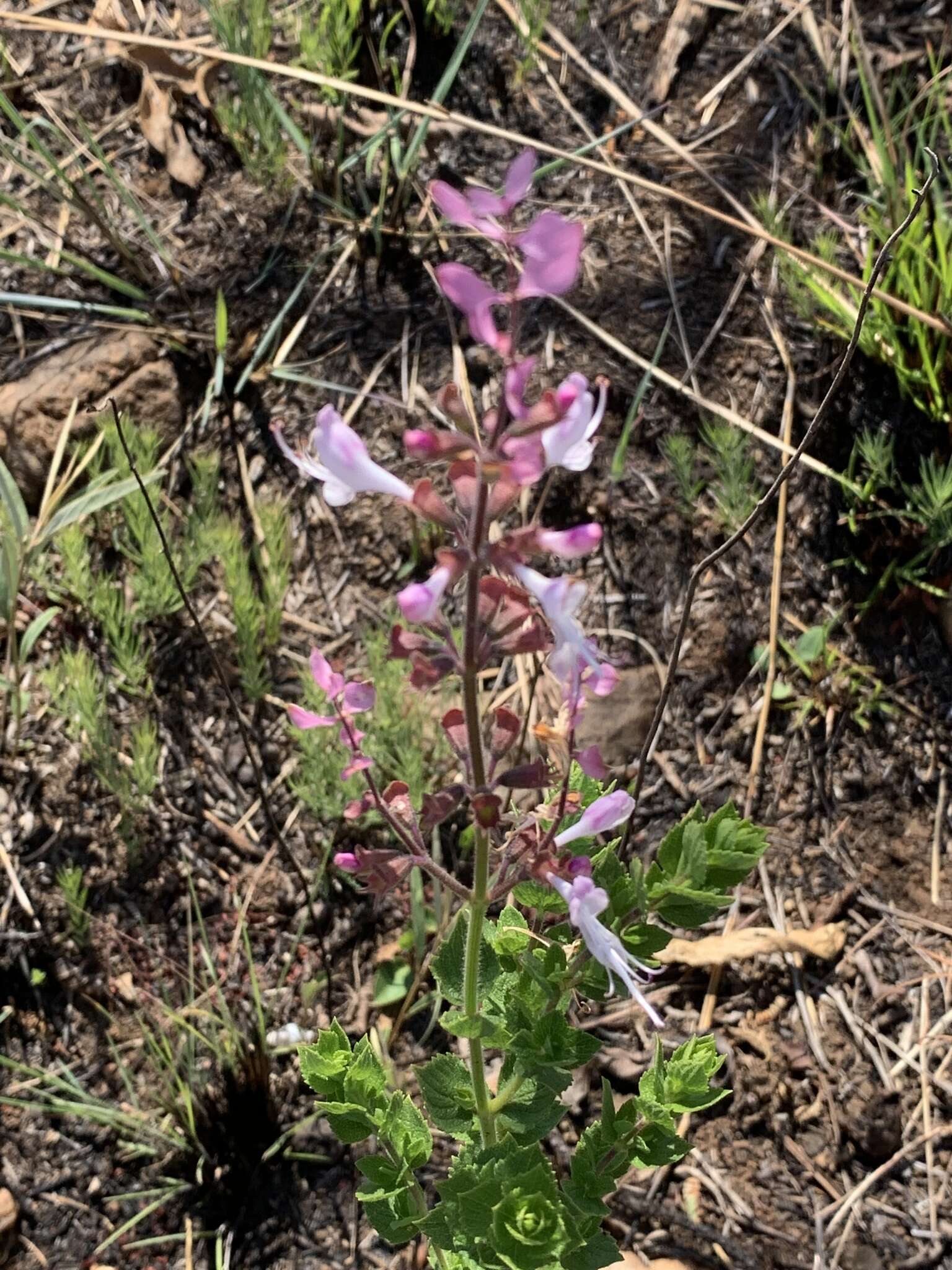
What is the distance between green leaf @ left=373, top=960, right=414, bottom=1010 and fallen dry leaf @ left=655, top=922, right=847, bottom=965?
0.51 metres

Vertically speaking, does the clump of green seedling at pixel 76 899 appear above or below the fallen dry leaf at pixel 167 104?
below

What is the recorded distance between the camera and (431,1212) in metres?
1.60

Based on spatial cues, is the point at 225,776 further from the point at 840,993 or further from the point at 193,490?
the point at 840,993

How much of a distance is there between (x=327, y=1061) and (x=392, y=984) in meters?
0.83

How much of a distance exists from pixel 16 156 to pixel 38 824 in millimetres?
1763

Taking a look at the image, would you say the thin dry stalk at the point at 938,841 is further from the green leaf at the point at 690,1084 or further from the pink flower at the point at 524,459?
the pink flower at the point at 524,459

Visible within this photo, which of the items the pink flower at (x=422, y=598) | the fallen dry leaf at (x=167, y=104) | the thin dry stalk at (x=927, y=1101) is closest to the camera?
the pink flower at (x=422, y=598)

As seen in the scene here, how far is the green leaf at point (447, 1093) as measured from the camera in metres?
1.63

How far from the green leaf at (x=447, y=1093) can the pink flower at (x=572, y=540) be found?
84 cm

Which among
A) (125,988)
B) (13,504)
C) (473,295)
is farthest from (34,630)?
(473,295)

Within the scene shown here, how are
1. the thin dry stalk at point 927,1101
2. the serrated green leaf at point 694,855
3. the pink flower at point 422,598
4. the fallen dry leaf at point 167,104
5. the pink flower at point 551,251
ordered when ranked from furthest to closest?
the fallen dry leaf at point 167,104, the thin dry stalk at point 927,1101, the serrated green leaf at point 694,855, the pink flower at point 422,598, the pink flower at point 551,251

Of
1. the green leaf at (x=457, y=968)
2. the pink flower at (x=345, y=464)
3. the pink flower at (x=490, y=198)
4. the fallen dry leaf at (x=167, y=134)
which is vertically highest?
the pink flower at (x=490, y=198)

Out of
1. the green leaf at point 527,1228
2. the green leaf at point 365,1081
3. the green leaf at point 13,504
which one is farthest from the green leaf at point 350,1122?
the green leaf at point 13,504

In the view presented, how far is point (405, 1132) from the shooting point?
5.42 ft
